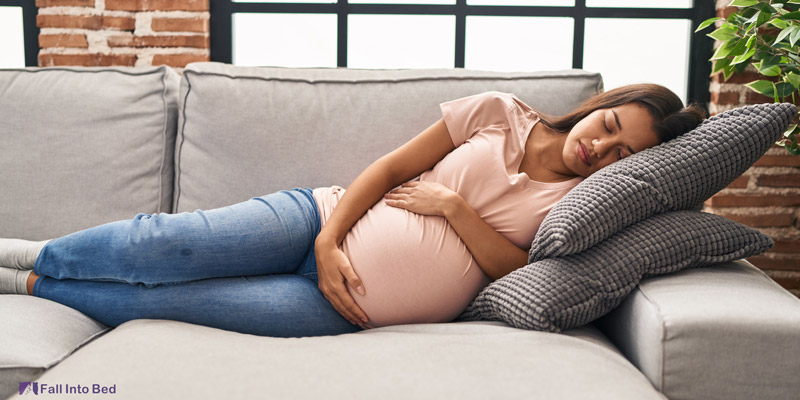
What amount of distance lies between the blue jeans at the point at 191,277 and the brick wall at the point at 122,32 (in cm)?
101

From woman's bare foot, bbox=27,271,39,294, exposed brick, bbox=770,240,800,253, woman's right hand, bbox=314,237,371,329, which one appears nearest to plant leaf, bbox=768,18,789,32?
exposed brick, bbox=770,240,800,253

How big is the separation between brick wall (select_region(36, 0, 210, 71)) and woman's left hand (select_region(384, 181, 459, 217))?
1142 mm

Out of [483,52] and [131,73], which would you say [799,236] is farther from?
[131,73]

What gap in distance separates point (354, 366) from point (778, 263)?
1784mm


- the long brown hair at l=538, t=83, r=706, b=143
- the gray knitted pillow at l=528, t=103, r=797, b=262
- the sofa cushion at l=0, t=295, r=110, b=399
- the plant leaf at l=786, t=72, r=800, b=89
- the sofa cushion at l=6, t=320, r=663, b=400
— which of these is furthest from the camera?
the plant leaf at l=786, t=72, r=800, b=89

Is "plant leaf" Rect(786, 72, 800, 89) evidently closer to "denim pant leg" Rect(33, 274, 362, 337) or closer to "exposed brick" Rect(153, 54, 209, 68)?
"denim pant leg" Rect(33, 274, 362, 337)

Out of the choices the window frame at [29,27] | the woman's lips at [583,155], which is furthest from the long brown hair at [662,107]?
the window frame at [29,27]

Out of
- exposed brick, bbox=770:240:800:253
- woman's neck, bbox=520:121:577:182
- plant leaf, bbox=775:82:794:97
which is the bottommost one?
exposed brick, bbox=770:240:800:253

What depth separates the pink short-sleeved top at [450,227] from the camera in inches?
44.5

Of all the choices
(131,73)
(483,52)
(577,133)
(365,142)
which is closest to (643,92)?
(577,133)

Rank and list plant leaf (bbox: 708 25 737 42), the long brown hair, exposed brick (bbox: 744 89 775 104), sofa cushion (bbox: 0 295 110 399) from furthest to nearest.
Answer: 1. exposed brick (bbox: 744 89 775 104)
2. plant leaf (bbox: 708 25 737 42)
3. the long brown hair
4. sofa cushion (bbox: 0 295 110 399)

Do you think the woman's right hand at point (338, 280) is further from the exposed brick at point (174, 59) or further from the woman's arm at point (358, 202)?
the exposed brick at point (174, 59)

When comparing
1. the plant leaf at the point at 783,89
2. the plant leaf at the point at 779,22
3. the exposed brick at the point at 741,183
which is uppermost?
the plant leaf at the point at 779,22

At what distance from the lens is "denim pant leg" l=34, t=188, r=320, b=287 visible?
1123 millimetres
